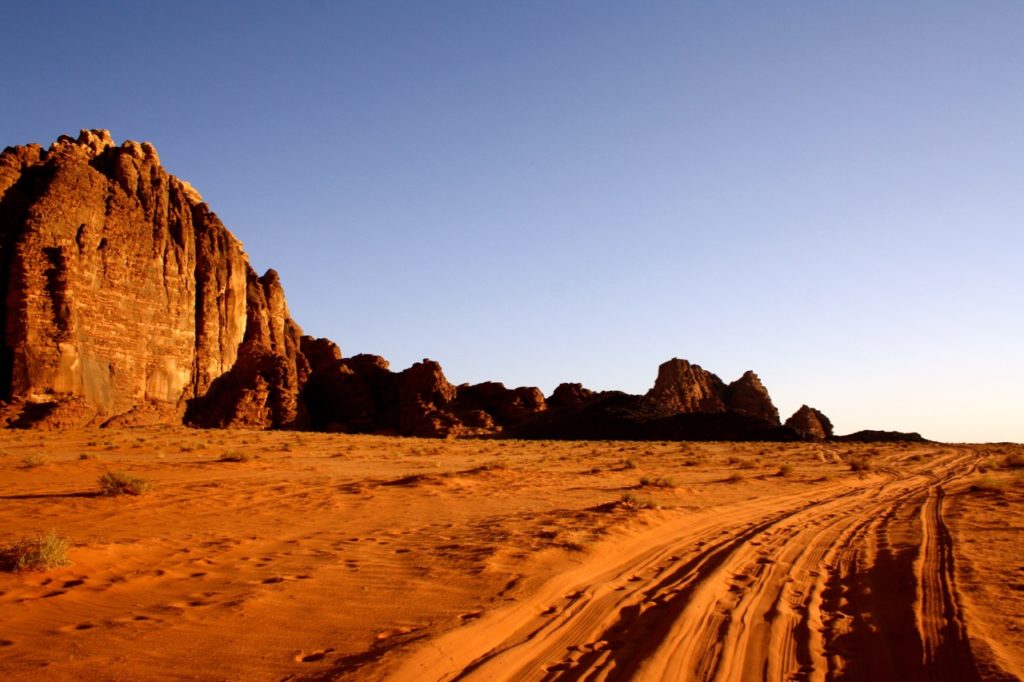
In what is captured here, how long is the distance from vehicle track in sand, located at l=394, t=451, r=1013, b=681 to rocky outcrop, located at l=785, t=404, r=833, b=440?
248 feet

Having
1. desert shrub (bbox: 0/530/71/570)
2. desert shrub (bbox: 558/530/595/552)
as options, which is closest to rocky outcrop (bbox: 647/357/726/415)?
desert shrub (bbox: 558/530/595/552)

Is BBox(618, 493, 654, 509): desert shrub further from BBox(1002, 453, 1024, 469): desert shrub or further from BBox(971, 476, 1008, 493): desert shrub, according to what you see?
BBox(1002, 453, 1024, 469): desert shrub

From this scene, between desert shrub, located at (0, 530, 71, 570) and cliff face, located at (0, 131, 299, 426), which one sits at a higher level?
cliff face, located at (0, 131, 299, 426)

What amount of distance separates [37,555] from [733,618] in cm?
723

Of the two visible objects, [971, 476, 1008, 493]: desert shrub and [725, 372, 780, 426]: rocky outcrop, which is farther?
[725, 372, 780, 426]: rocky outcrop

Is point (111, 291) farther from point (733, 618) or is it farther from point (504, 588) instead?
point (733, 618)

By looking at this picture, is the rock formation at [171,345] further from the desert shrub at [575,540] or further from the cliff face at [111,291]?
the desert shrub at [575,540]

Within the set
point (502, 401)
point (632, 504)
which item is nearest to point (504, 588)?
point (632, 504)

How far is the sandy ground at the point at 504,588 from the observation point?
477cm

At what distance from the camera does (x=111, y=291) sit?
51.3 metres

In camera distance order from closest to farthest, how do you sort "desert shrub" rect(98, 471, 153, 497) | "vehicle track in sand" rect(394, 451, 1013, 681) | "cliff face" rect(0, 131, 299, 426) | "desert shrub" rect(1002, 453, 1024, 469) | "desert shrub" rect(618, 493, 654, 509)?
"vehicle track in sand" rect(394, 451, 1013, 681), "desert shrub" rect(618, 493, 654, 509), "desert shrub" rect(98, 471, 153, 497), "desert shrub" rect(1002, 453, 1024, 469), "cliff face" rect(0, 131, 299, 426)

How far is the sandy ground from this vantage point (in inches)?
188

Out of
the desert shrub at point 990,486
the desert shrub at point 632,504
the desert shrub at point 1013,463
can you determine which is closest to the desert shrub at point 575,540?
the desert shrub at point 632,504

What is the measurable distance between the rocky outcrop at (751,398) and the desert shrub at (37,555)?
3294 inches
